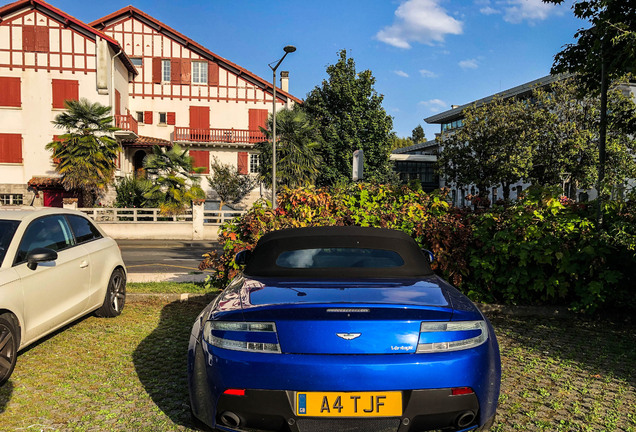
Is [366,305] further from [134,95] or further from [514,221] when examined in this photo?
[134,95]

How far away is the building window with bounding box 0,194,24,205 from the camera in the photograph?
30.6 meters

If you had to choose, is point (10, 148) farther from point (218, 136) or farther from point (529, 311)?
point (529, 311)

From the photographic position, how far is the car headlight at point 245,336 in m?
2.62

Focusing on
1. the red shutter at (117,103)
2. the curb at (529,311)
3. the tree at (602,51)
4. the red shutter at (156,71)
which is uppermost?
the red shutter at (156,71)

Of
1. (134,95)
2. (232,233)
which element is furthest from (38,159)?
(232,233)

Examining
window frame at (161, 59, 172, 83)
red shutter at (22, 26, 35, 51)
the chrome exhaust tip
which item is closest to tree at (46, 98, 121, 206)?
red shutter at (22, 26, 35, 51)

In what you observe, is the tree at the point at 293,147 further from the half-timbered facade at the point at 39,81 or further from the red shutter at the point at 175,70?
the red shutter at the point at 175,70

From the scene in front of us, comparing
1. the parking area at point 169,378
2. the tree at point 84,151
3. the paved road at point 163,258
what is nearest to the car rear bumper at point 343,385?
the parking area at point 169,378

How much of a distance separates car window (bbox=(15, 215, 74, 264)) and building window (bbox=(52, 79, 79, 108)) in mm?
29309

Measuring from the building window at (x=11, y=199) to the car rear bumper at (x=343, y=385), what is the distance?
33.3 metres

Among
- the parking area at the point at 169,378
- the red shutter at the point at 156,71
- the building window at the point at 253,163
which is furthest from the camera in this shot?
the building window at the point at 253,163

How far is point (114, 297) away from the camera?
6.57 m

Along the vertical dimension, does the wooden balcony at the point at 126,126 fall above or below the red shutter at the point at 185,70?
below

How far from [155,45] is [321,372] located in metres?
38.6
